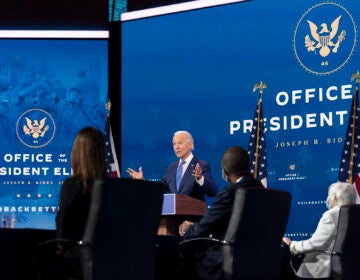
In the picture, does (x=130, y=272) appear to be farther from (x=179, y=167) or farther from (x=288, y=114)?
(x=288, y=114)

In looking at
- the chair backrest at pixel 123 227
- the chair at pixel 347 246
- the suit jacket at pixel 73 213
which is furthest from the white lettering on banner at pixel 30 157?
the suit jacket at pixel 73 213

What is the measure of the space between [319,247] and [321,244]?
24 mm

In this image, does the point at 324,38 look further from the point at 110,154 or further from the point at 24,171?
the point at 24,171

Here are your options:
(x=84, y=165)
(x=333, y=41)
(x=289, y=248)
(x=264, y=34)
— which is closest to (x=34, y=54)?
(x=264, y=34)

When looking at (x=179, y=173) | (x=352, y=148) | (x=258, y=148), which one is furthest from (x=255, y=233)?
(x=258, y=148)

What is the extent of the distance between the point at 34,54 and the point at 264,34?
9.13 ft

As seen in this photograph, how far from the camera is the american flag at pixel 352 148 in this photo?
24.2 feet

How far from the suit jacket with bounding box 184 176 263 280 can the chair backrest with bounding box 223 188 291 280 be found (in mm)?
138

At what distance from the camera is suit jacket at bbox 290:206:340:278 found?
5.18m

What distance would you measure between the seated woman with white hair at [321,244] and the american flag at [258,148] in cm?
260

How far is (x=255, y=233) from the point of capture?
4.28m

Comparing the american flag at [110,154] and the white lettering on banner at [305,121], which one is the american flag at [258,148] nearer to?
the white lettering on banner at [305,121]

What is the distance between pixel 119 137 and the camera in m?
9.19

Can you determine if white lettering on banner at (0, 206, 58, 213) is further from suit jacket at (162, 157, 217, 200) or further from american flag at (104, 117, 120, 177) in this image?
suit jacket at (162, 157, 217, 200)
